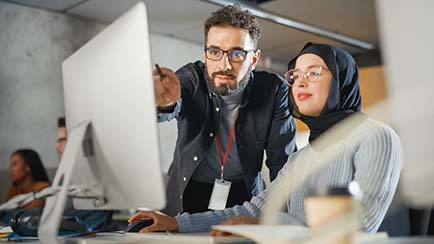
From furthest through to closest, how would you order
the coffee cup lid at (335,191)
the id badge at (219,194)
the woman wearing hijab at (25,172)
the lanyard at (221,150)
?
the woman wearing hijab at (25,172), the lanyard at (221,150), the id badge at (219,194), the coffee cup lid at (335,191)

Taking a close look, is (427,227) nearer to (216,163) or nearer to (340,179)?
(340,179)

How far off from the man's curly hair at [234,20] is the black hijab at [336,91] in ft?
1.32

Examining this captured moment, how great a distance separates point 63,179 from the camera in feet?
3.46

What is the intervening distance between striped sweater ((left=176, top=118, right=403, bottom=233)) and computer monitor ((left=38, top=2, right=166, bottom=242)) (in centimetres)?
35

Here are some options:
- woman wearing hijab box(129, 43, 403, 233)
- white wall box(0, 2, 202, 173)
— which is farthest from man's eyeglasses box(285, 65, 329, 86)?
white wall box(0, 2, 202, 173)

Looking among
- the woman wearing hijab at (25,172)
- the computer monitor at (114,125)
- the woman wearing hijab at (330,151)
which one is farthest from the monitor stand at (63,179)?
the woman wearing hijab at (25,172)

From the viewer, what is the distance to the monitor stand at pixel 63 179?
101 cm

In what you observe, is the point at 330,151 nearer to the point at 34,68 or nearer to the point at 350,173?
the point at 350,173

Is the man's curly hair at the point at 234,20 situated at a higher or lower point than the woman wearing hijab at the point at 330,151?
higher

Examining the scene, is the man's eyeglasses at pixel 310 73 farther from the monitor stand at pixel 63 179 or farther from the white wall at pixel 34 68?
the white wall at pixel 34 68

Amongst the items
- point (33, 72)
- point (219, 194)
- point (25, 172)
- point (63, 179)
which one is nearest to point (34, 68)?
point (33, 72)

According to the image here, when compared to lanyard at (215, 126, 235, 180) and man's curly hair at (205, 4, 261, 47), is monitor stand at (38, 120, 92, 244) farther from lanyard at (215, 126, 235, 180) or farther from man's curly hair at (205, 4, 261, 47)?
man's curly hair at (205, 4, 261, 47)

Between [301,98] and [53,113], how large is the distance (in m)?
2.58

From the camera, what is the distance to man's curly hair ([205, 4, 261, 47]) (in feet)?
6.09
